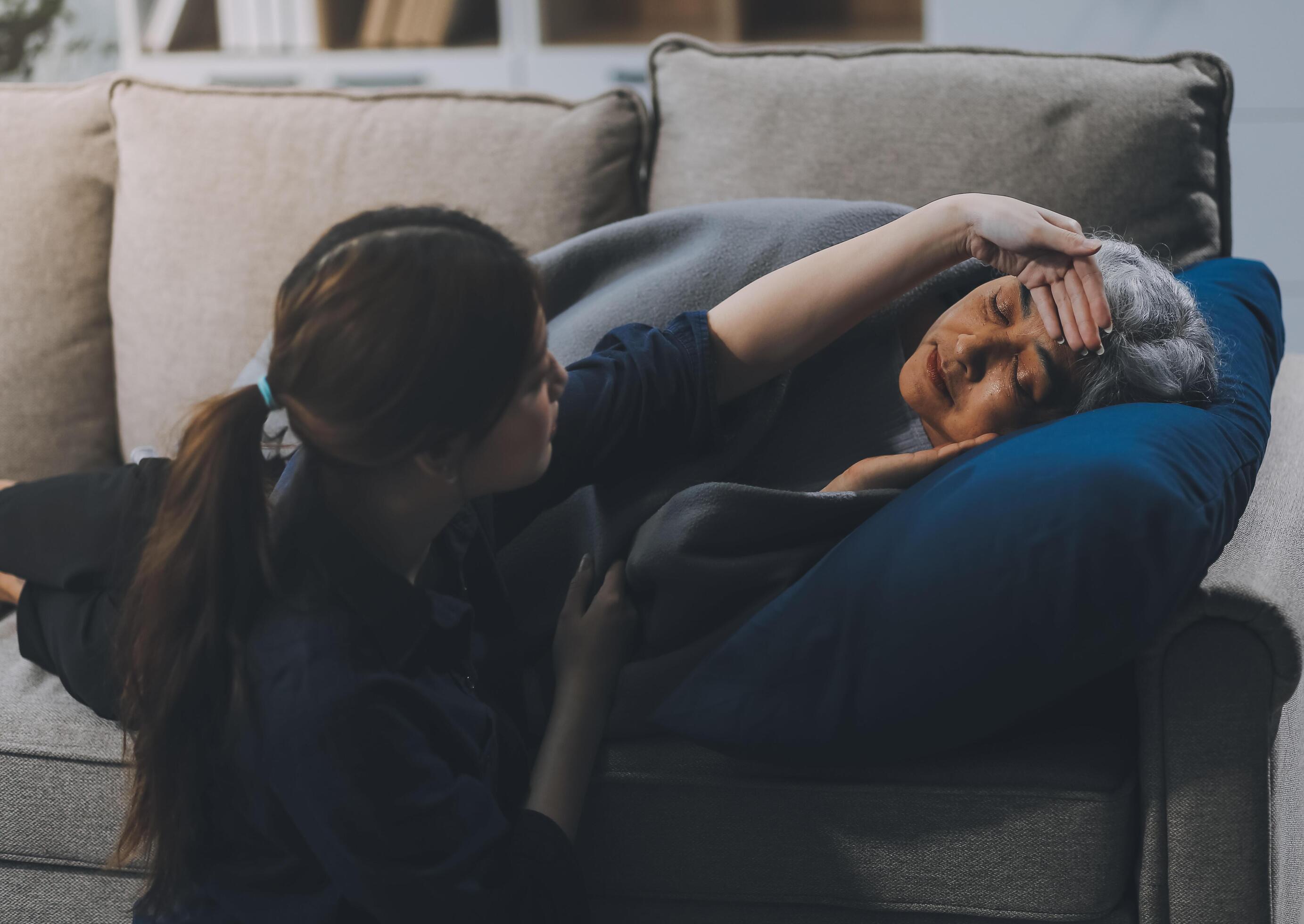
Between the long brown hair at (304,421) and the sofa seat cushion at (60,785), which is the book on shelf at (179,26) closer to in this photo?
the sofa seat cushion at (60,785)

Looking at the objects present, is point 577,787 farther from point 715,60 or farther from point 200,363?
point 715,60

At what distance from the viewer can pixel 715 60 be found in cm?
155

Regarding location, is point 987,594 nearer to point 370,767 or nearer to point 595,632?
point 595,632

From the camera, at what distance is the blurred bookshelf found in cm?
302

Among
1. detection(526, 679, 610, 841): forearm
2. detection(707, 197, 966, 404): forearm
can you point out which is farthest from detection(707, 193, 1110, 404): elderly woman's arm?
detection(526, 679, 610, 841): forearm

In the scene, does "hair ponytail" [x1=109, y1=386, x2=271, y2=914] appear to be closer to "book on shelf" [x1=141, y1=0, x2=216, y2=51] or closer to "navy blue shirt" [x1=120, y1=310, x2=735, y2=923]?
"navy blue shirt" [x1=120, y1=310, x2=735, y2=923]

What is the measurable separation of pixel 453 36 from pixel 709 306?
7.12ft

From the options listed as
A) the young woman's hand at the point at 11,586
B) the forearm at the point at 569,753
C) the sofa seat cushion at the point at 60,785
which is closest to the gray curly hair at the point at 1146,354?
the forearm at the point at 569,753

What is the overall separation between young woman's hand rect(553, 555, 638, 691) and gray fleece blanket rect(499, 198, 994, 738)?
0.02 meters

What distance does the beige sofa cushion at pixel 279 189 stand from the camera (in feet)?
5.01

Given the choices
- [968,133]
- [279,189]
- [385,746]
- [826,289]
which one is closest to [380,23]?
[279,189]

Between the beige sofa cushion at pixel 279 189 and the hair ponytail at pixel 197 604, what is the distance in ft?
2.57

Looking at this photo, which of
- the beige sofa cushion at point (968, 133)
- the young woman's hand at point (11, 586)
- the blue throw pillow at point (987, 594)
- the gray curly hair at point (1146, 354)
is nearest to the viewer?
the blue throw pillow at point (987, 594)

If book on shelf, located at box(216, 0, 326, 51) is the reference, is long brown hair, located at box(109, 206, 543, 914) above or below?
above
